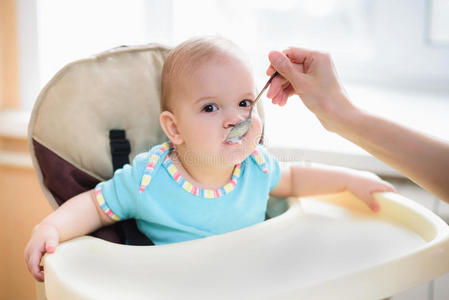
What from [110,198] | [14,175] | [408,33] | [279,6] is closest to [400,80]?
[408,33]

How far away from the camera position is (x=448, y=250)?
82cm

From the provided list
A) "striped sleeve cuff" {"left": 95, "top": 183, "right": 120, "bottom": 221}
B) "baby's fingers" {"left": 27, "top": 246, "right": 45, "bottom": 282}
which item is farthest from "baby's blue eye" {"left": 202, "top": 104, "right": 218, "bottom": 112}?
"baby's fingers" {"left": 27, "top": 246, "right": 45, "bottom": 282}

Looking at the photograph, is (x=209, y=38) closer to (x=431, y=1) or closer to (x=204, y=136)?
(x=204, y=136)

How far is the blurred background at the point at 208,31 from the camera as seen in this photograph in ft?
5.31

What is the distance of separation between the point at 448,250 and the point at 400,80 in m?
0.95

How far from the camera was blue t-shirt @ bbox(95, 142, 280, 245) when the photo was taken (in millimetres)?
968

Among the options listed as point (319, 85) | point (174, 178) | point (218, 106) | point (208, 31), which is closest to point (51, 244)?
point (174, 178)

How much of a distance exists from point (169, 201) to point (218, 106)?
189mm

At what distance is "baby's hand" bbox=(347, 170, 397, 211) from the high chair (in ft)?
0.04

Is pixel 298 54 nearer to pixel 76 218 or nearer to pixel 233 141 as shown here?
pixel 233 141

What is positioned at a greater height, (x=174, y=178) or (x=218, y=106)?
(x=218, y=106)

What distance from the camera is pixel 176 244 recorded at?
88 centimetres

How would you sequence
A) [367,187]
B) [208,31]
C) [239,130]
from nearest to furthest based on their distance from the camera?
[239,130]
[367,187]
[208,31]

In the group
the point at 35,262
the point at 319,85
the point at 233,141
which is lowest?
the point at 35,262
